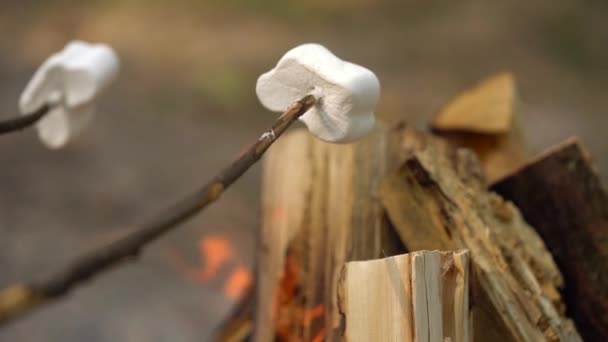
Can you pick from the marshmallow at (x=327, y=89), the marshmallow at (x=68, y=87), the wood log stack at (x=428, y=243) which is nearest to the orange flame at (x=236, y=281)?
the wood log stack at (x=428, y=243)

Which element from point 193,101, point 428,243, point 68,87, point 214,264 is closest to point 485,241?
point 428,243

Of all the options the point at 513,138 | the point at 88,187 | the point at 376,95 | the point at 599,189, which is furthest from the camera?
the point at 88,187

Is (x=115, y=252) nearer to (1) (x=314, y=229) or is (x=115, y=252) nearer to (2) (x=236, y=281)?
(1) (x=314, y=229)

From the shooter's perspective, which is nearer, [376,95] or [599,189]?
[376,95]

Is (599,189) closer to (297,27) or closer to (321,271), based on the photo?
(321,271)

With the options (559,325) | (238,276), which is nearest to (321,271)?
(559,325)

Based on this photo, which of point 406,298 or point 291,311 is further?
point 291,311

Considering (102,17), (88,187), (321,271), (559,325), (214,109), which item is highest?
(102,17)
